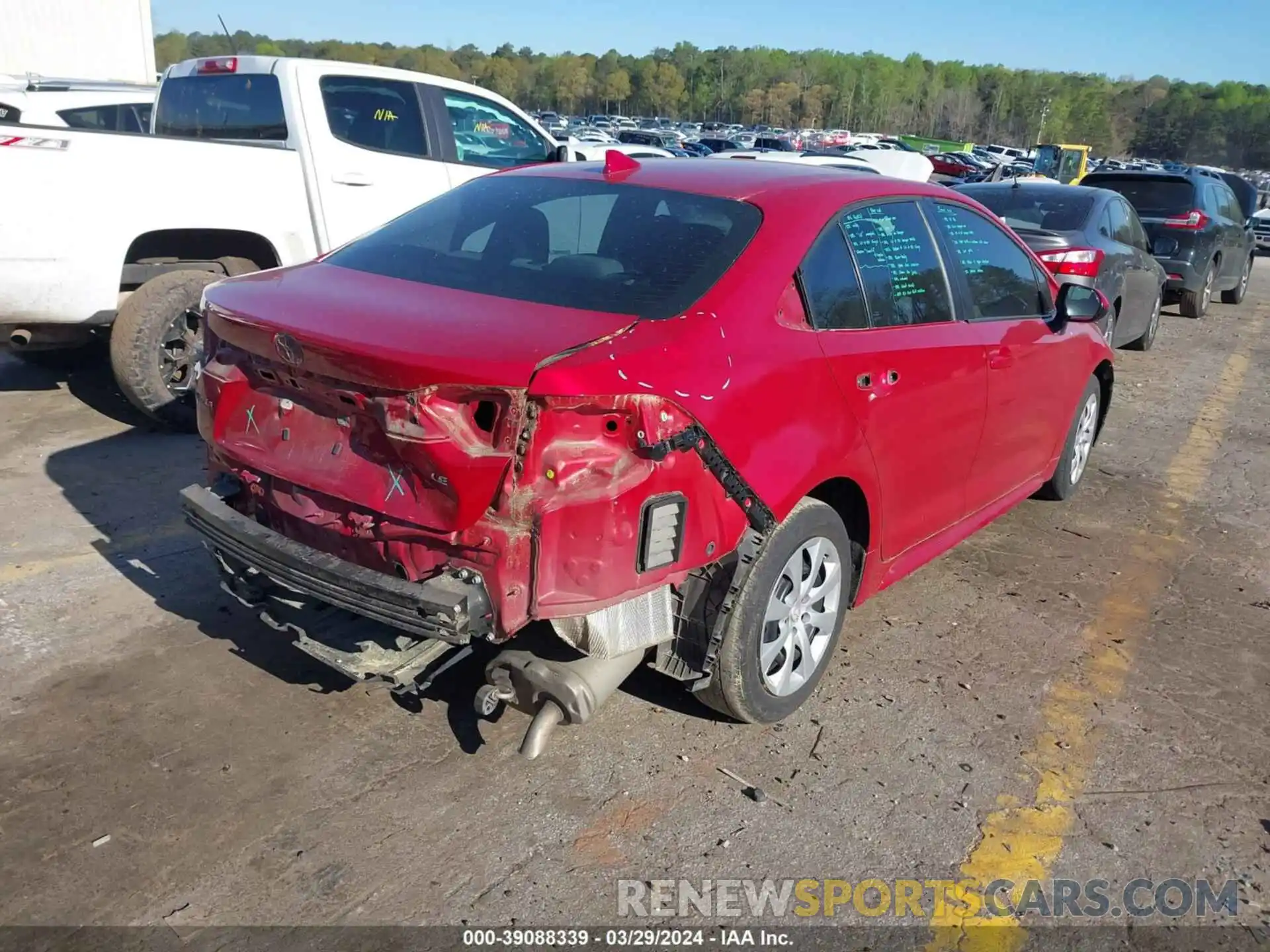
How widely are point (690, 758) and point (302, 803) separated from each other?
3.85ft

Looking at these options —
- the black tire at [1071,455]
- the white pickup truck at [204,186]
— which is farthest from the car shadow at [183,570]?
the black tire at [1071,455]

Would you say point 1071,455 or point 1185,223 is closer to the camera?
point 1071,455

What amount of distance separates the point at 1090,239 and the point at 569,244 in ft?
21.5

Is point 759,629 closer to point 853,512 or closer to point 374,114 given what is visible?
point 853,512

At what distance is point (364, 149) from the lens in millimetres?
7062

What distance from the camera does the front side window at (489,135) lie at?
7762 millimetres

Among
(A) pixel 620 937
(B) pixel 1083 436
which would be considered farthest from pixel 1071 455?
(A) pixel 620 937

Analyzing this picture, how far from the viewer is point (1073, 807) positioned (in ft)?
10.6

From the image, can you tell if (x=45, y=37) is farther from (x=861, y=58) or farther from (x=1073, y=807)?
(x=861, y=58)

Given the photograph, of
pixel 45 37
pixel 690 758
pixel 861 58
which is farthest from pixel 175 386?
pixel 861 58

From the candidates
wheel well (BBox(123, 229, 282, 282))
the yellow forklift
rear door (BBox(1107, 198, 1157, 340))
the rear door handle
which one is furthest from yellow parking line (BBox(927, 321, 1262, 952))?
the yellow forklift

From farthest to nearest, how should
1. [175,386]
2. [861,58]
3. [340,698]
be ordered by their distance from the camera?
1. [861,58]
2. [175,386]
3. [340,698]

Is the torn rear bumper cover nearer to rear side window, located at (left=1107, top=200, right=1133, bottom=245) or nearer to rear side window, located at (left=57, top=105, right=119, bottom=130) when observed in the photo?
rear side window, located at (left=1107, top=200, right=1133, bottom=245)

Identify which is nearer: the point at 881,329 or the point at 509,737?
the point at 509,737
